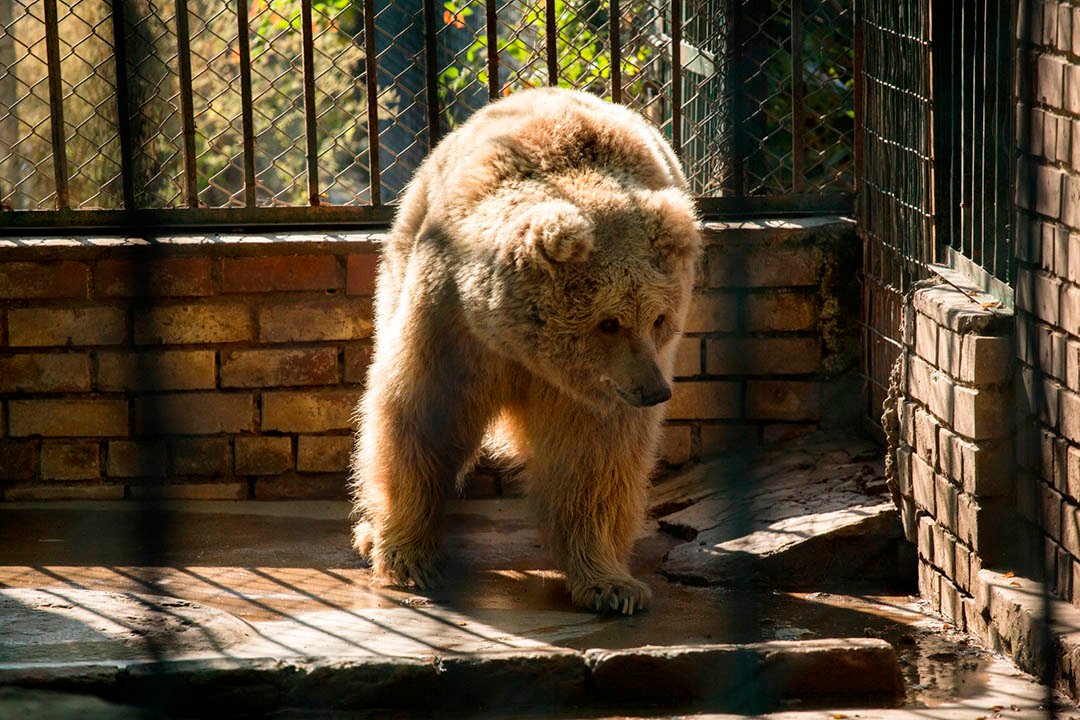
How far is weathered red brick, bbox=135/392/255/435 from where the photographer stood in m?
6.34

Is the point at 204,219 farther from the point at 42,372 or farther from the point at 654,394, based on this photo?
the point at 654,394

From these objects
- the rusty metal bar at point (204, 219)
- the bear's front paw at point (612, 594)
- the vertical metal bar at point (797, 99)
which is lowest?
the bear's front paw at point (612, 594)

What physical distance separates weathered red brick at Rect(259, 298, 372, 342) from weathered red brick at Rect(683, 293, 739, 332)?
58.8 inches

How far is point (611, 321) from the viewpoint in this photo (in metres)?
4.66

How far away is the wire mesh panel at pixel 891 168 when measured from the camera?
535cm

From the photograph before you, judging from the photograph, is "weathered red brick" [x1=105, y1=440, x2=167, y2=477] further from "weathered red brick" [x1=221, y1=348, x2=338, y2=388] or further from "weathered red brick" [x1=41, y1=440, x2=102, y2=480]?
"weathered red brick" [x1=221, y1=348, x2=338, y2=388]

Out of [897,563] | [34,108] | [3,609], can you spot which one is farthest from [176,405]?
[34,108]

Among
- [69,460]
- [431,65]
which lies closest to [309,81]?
[431,65]

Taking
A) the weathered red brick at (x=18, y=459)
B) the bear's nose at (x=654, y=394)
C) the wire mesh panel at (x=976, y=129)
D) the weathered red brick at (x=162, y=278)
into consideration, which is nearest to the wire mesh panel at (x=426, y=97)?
the weathered red brick at (x=162, y=278)

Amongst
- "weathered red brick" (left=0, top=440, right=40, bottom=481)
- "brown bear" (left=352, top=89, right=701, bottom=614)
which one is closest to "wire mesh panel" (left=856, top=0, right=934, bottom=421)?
"brown bear" (left=352, top=89, right=701, bottom=614)

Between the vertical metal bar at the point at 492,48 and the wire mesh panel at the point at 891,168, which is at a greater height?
the vertical metal bar at the point at 492,48

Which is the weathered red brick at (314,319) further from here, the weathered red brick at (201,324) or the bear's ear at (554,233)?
the bear's ear at (554,233)

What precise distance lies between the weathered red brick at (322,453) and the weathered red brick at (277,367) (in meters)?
0.27

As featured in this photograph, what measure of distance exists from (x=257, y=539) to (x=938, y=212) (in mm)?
3042
